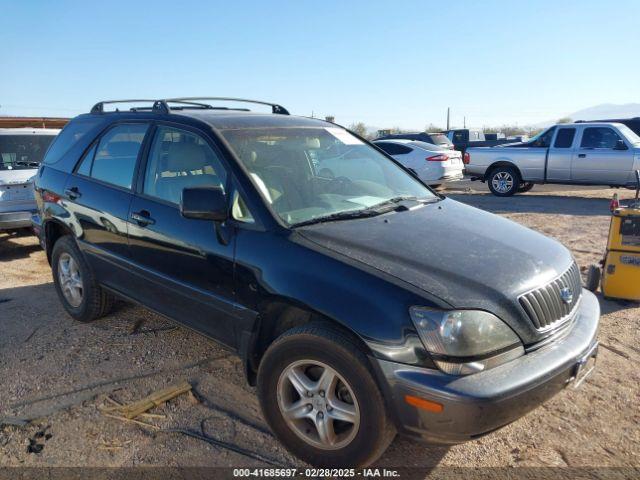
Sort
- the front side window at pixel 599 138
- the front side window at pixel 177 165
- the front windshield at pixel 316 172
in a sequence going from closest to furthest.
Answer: the front windshield at pixel 316 172, the front side window at pixel 177 165, the front side window at pixel 599 138

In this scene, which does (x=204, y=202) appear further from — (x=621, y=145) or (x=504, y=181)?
(x=621, y=145)

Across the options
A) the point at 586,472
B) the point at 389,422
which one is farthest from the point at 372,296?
the point at 586,472

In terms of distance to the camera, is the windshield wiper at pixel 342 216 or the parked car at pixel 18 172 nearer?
the windshield wiper at pixel 342 216

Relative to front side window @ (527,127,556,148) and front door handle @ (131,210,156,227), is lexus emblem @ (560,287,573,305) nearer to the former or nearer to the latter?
front door handle @ (131,210,156,227)

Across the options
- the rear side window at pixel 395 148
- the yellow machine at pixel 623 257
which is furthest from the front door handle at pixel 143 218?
the rear side window at pixel 395 148

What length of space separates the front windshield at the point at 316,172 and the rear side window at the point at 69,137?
1899 mm

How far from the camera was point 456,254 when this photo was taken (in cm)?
277

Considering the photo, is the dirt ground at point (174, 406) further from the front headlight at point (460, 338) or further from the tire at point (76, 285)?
the front headlight at point (460, 338)

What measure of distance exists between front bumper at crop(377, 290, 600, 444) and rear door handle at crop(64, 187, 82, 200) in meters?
3.17

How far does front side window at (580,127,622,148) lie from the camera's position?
1207 cm

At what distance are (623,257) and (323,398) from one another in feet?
12.1

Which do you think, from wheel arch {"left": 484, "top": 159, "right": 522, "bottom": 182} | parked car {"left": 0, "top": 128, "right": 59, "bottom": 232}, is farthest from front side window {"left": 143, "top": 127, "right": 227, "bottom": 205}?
wheel arch {"left": 484, "top": 159, "right": 522, "bottom": 182}

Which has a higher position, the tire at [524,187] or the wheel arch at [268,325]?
the wheel arch at [268,325]

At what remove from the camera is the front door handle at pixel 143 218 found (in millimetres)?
3513
